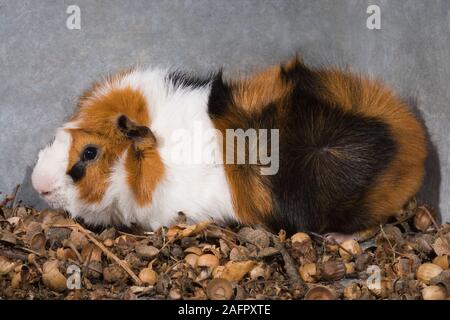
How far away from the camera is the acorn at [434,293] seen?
1.59 meters

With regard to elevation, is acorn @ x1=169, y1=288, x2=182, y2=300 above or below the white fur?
below

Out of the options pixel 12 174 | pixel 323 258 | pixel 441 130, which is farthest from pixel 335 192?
pixel 12 174

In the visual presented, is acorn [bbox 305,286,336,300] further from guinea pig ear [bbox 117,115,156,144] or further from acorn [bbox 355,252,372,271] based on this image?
guinea pig ear [bbox 117,115,156,144]

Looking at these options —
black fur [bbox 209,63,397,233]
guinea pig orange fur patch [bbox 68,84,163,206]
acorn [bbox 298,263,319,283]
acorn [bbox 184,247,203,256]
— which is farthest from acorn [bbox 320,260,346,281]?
guinea pig orange fur patch [bbox 68,84,163,206]

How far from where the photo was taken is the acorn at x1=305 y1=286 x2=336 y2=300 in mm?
1530

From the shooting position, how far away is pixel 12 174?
2375 millimetres

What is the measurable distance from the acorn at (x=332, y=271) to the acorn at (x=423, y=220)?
47 cm

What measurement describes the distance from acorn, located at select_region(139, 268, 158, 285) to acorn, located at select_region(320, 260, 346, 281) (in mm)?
462

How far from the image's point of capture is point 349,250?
1.87 meters

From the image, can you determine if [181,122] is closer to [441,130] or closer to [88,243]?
[88,243]

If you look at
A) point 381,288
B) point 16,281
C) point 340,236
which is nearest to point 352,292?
point 381,288

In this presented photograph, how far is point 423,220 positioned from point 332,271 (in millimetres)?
519

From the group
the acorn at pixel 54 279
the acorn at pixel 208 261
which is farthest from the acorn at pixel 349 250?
the acorn at pixel 54 279

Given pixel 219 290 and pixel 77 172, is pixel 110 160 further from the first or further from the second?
pixel 219 290
